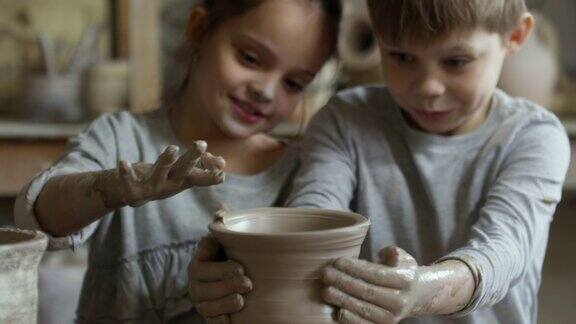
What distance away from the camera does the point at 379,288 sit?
0.97 metres

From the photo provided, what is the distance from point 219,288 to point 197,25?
26.4 inches

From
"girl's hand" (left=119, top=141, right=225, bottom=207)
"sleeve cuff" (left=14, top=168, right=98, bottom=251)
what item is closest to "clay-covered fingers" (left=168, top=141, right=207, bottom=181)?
"girl's hand" (left=119, top=141, right=225, bottom=207)

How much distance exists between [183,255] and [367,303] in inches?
21.4

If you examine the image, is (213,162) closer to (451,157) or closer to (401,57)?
(401,57)

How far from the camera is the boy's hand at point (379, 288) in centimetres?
96

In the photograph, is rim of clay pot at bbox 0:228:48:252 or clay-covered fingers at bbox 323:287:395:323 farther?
clay-covered fingers at bbox 323:287:395:323

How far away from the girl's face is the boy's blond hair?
191 millimetres

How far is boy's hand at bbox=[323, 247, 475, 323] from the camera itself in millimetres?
963

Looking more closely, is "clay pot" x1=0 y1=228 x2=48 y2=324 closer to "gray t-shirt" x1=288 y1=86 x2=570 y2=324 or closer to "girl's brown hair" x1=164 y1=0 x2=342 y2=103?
"gray t-shirt" x1=288 y1=86 x2=570 y2=324

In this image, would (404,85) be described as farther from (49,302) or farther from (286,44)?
(49,302)

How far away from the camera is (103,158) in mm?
1425

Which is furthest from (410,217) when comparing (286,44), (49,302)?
(49,302)

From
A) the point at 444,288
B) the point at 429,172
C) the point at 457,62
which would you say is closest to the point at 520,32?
the point at 457,62

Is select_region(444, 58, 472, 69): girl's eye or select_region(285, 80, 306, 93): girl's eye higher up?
select_region(444, 58, 472, 69): girl's eye
